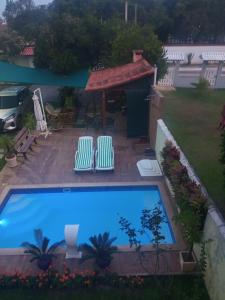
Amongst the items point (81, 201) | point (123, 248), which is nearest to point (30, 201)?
point (81, 201)

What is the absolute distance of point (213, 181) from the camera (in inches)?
406

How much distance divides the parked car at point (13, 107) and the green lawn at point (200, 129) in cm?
875

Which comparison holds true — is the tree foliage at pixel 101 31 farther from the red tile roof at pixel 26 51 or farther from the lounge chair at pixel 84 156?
the lounge chair at pixel 84 156

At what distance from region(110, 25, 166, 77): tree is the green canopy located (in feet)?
8.87

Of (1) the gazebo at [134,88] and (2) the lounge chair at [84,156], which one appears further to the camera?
(1) the gazebo at [134,88]

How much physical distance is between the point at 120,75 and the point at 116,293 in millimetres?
11165

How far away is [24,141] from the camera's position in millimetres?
15359

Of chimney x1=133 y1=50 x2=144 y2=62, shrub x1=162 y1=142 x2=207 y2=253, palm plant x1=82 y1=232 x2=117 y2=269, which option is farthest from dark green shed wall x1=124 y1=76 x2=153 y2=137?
palm plant x1=82 y1=232 x2=117 y2=269

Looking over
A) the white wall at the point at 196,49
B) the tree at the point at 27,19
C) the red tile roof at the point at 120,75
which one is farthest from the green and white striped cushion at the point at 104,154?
the tree at the point at 27,19

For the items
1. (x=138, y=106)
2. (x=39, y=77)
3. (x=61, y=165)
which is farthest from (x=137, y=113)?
(x=39, y=77)

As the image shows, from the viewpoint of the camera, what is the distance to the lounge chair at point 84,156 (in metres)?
12.9

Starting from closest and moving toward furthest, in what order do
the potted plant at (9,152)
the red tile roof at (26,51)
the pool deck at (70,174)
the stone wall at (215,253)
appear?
the stone wall at (215,253) → the pool deck at (70,174) → the potted plant at (9,152) → the red tile roof at (26,51)

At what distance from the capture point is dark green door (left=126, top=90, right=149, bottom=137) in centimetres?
1536

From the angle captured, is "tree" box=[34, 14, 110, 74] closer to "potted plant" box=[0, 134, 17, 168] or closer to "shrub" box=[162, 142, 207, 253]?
"potted plant" box=[0, 134, 17, 168]
